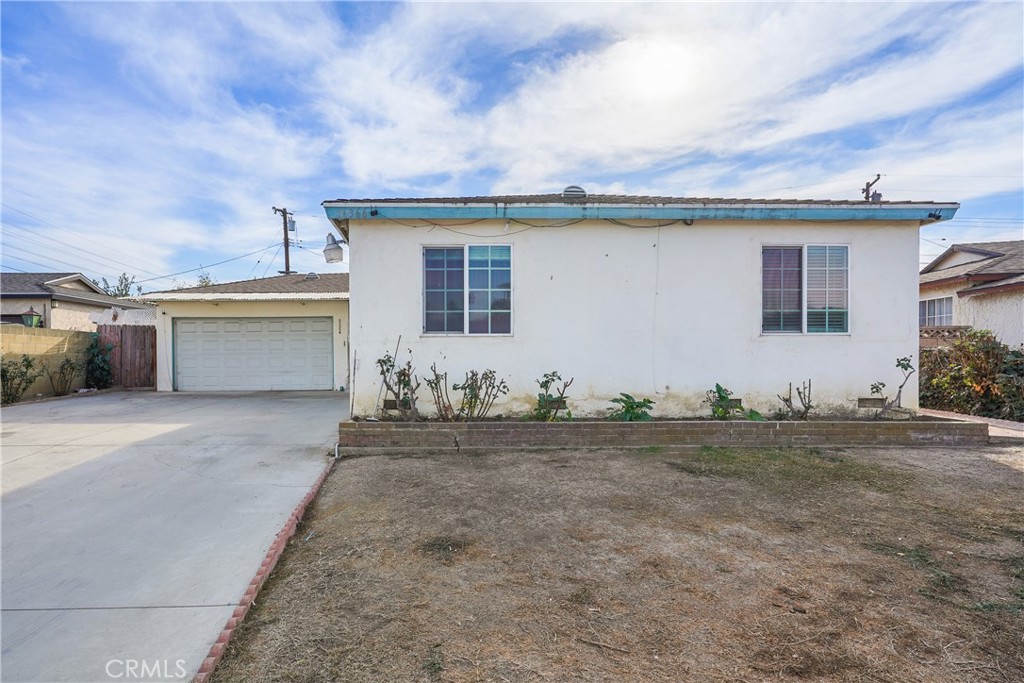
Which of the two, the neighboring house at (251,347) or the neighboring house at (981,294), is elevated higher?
the neighboring house at (981,294)

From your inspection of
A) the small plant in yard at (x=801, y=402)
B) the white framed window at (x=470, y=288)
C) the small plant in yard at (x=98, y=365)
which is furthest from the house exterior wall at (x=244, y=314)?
the small plant in yard at (x=801, y=402)

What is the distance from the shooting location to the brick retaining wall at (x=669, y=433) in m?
6.48

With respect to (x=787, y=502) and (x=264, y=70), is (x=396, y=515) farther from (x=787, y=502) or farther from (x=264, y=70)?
(x=264, y=70)

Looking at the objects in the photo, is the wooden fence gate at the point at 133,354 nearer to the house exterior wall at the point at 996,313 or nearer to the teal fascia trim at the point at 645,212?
the teal fascia trim at the point at 645,212

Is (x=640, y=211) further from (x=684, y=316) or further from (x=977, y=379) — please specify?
(x=977, y=379)

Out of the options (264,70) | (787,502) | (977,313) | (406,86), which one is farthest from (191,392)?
(977,313)

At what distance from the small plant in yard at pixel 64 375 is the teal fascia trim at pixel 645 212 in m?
11.4

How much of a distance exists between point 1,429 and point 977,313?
20.2 m

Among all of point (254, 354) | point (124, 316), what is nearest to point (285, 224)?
A: point (124, 316)

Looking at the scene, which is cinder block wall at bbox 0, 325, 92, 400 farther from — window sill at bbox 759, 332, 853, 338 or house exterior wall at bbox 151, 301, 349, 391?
window sill at bbox 759, 332, 853, 338

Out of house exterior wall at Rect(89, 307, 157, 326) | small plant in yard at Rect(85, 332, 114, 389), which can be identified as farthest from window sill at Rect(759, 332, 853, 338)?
house exterior wall at Rect(89, 307, 157, 326)

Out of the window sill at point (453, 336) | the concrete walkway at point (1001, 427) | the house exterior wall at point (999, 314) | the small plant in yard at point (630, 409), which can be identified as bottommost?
the concrete walkway at point (1001, 427)

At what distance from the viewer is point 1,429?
7.90 m

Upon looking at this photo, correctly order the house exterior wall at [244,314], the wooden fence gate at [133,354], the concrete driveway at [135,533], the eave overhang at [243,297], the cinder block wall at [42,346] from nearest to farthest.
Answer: the concrete driveway at [135,533], the cinder block wall at [42,346], the eave overhang at [243,297], the house exterior wall at [244,314], the wooden fence gate at [133,354]
